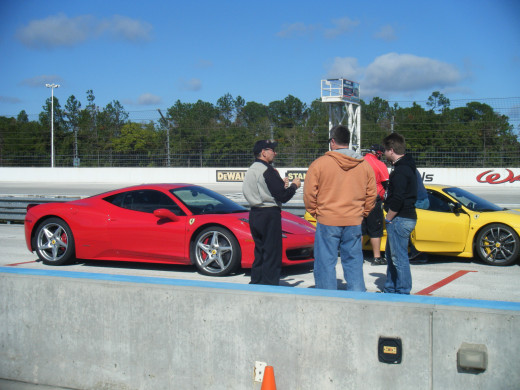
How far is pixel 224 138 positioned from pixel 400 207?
26.1 meters

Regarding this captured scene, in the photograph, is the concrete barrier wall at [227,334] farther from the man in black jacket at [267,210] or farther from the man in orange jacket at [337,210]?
the man in black jacket at [267,210]

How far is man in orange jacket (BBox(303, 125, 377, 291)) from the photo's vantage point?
4.77 meters

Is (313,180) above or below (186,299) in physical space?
above

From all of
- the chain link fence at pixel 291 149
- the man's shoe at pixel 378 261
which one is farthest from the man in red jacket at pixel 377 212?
the chain link fence at pixel 291 149

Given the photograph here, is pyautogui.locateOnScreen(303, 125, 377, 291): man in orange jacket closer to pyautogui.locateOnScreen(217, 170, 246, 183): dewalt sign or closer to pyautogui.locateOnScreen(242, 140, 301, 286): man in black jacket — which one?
pyautogui.locateOnScreen(242, 140, 301, 286): man in black jacket

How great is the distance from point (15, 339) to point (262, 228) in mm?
2470

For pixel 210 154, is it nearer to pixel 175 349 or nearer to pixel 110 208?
pixel 110 208

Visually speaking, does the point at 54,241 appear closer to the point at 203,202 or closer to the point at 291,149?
the point at 203,202

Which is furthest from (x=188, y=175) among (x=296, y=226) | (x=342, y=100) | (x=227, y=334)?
(x=227, y=334)

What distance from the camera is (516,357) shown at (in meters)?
3.06

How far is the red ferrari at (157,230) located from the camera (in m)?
7.25

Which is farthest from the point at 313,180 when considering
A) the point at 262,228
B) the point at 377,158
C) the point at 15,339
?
the point at 377,158

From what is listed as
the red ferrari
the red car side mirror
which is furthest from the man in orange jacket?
the red car side mirror

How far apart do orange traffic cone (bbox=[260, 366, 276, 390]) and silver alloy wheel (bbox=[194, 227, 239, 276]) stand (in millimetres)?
3670
